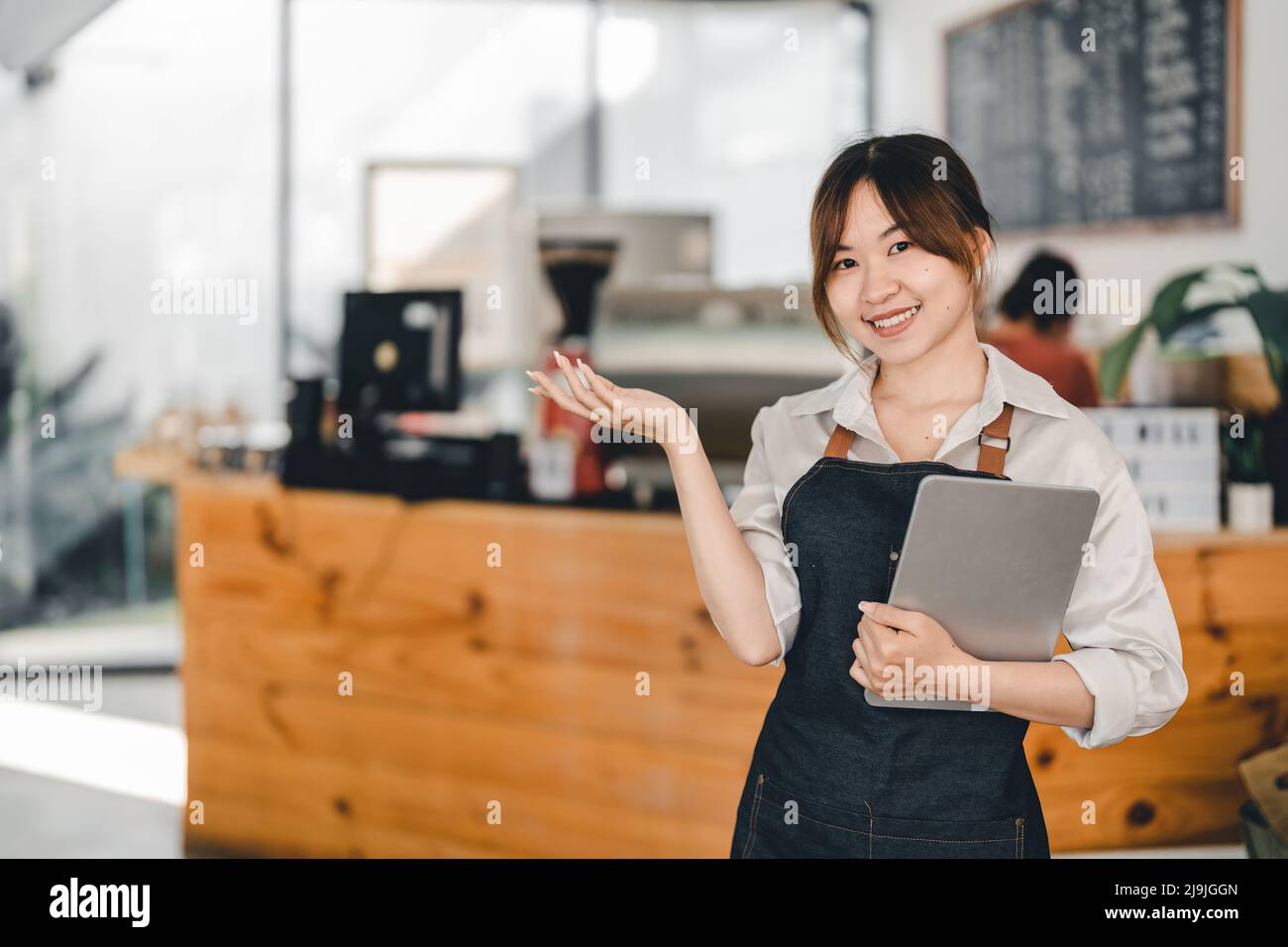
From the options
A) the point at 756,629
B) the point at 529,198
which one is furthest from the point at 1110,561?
the point at 529,198

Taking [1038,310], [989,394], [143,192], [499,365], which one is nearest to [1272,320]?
[1038,310]

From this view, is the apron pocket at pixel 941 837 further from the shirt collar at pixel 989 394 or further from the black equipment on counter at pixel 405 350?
the black equipment on counter at pixel 405 350

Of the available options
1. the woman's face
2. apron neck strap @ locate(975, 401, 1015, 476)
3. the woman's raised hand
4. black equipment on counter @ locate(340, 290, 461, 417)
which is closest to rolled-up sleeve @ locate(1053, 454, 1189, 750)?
apron neck strap @ locate(975, 401, 1015, 476)

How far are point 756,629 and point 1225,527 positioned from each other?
5.66ft

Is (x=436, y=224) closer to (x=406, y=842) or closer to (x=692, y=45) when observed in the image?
(x=692, y=45)

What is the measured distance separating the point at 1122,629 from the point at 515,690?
168cm

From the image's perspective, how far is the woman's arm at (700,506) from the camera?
1142mm

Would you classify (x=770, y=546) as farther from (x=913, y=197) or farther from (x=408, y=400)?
(x=408, y=400)

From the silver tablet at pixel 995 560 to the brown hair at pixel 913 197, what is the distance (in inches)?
9.7

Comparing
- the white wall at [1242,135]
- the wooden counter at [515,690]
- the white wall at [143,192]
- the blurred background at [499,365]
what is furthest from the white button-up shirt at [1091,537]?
the white wall at [143,192]

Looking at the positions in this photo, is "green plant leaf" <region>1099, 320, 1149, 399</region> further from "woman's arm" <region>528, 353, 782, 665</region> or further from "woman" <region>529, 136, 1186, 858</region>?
"woman's arm" <region>528, 353, 782, 665</region>

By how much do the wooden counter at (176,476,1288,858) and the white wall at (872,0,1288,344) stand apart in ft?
3.78

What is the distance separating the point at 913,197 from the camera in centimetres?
114

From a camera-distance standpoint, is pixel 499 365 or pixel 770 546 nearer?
pixel 770 546
